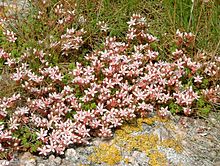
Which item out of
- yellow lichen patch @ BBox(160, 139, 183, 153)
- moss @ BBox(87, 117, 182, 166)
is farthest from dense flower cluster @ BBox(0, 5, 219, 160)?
yellow lichen patch @ BBox(160, 139, 183, 153)

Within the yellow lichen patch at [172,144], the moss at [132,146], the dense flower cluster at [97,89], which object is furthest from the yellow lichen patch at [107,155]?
the yellow lichen patch at [172,144]

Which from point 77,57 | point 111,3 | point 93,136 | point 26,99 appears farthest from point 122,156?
point 111,3

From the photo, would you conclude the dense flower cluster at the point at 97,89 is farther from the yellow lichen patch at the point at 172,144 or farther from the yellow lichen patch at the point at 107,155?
the yellow lichen patch at the point at 172,144

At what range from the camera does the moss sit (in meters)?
4.11

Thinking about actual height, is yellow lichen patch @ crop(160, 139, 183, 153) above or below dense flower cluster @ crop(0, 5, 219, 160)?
below

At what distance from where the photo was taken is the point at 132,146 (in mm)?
4238

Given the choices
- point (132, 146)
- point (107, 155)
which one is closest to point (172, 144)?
point (132, 146)

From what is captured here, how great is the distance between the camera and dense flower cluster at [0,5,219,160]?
4.22m

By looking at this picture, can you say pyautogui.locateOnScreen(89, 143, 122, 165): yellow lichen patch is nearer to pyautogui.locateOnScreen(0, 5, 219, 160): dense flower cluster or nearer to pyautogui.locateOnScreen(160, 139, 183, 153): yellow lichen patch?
pyautogui.locateOnScreen(0, 5, 219, 160): dense flower cluster

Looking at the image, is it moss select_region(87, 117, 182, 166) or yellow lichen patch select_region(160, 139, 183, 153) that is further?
yellow lichen patch select_region(160, 139, 183, 153)

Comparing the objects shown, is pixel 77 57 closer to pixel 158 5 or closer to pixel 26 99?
pixel 26 99

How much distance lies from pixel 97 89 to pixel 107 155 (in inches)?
30.5

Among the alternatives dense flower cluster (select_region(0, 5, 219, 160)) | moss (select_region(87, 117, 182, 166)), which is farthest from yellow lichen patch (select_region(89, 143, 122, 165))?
dense flower cluster (select_region(0, 5, 219, 160))

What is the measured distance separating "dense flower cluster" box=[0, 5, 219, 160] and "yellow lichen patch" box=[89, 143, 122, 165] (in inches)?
4.8
